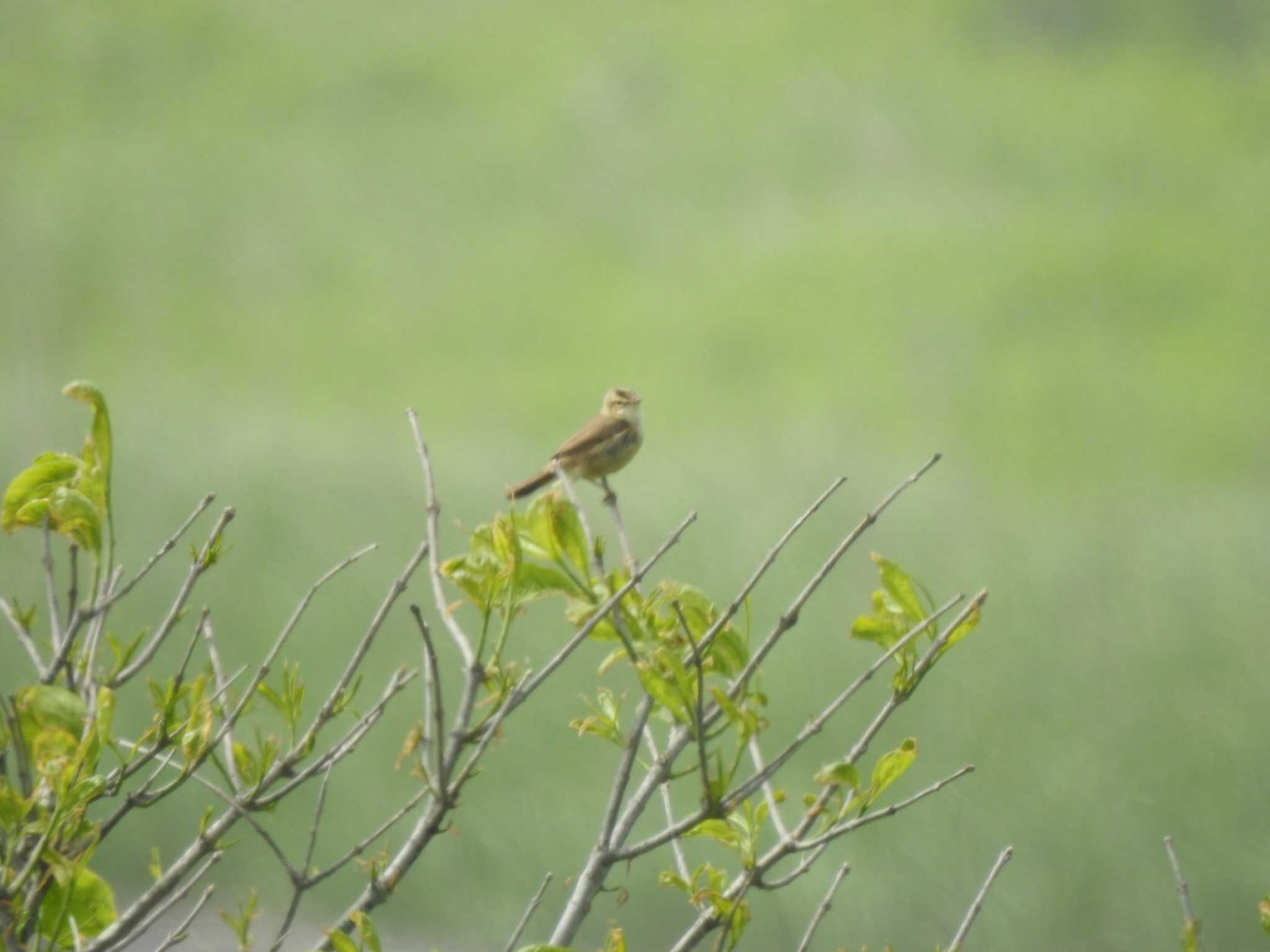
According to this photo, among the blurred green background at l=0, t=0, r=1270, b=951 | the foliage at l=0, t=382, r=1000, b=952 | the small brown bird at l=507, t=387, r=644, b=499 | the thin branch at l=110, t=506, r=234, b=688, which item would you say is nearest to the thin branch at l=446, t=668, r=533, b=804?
the foliage at l=0, t=382, r=1000, b=952

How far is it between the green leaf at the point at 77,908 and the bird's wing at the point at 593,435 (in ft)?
2.46

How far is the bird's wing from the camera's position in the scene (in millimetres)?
1553

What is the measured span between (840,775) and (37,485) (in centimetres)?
57

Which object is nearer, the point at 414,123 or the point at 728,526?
the point at 728,526

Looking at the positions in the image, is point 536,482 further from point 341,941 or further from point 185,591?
point 341,941

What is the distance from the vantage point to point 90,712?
0.88m

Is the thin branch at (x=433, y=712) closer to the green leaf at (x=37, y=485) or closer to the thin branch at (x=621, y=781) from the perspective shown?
the thin branch at (x=621, y=781)

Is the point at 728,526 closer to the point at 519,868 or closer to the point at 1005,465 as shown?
the point at 1005,465

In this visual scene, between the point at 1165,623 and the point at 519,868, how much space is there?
4.11 ft

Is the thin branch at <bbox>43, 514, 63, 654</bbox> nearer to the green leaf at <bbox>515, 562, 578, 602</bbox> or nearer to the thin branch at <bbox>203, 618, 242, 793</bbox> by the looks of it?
the thin branch at <bbox>203, 618, 242, 793</bbox>

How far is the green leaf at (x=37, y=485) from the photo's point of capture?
932mm

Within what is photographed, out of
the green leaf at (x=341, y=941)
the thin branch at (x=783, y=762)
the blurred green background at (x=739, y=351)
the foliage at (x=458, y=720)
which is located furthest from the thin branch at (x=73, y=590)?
the blurred green background at (x=739, y=351)

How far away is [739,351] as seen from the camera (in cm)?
307

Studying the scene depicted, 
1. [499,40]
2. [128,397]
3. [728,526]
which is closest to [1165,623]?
[728,526]
